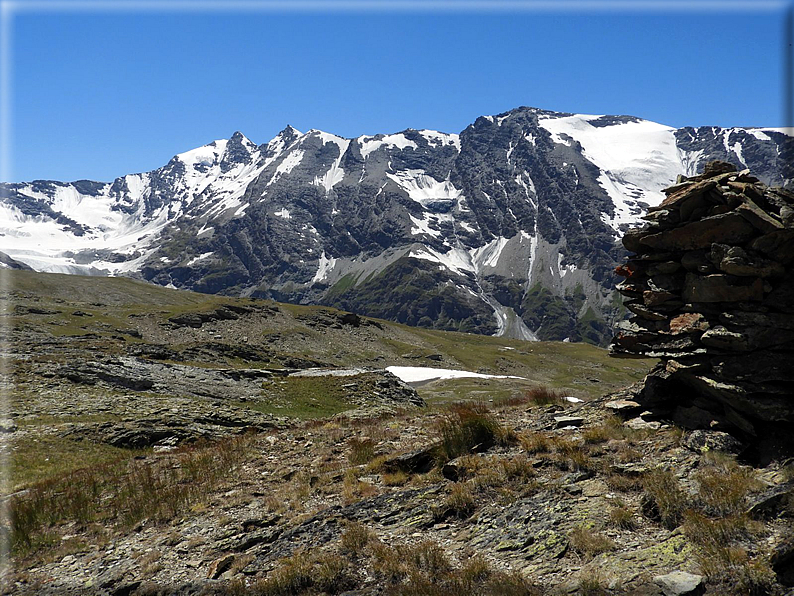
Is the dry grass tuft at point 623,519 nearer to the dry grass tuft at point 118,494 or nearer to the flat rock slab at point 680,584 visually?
the flat rock slab at point 680,584

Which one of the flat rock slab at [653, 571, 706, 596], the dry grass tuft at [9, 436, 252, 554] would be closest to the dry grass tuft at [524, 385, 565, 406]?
the dry grass tuft at [9, 436, 252, 554]

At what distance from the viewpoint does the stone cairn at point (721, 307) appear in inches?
508

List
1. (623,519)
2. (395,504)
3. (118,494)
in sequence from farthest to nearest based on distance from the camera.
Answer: (118,494)
(395,504)
(623,519)

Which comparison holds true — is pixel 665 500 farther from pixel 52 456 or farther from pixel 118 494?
pixel 52 456

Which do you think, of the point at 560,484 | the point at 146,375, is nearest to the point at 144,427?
the point at 146,375

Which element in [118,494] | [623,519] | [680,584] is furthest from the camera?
[118,494]

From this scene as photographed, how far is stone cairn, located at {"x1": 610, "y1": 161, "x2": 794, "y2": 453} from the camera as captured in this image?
42.4 ft

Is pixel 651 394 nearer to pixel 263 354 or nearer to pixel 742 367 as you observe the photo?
pixel 742 367

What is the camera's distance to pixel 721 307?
14.4 metres

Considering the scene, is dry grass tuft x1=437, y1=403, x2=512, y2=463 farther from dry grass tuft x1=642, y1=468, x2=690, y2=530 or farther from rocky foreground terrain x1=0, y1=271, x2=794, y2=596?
dry grass tuft x1=642, y1=468, x2=690, y2=530

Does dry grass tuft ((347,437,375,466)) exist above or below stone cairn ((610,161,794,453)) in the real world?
below

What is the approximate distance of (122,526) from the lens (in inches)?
563

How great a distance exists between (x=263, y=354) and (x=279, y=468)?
68.4 m

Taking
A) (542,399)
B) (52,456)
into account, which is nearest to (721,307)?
(542,399)
